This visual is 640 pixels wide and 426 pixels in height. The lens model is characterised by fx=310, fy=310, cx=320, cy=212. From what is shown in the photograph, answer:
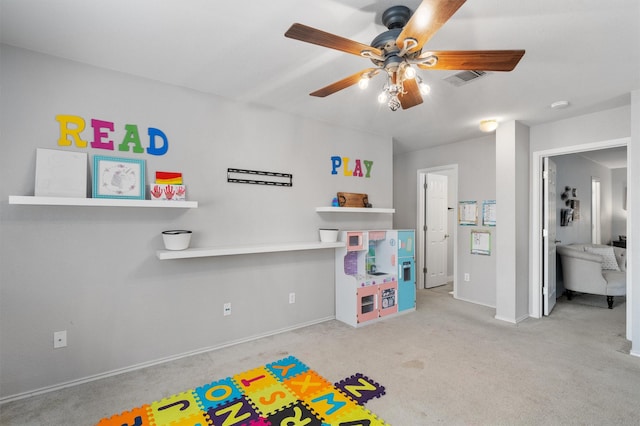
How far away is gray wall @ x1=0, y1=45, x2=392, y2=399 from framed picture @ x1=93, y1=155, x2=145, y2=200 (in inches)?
3.4

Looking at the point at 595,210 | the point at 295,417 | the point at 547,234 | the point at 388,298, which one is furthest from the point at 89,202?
the point at 595,210

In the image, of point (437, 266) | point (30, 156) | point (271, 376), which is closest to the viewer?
point (30, 156)

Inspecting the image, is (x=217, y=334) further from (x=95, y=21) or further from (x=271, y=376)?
(x=95, y=21)

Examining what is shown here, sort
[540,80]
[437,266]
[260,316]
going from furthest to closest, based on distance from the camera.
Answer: [437,266]
[260,316]
[540,80]

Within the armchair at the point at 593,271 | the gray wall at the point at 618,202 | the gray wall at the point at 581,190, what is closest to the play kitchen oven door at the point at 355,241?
the armchair at the point at 593,271

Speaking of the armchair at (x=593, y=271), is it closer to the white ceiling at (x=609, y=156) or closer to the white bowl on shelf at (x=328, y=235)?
the white ceiling at (x=609, y=156)

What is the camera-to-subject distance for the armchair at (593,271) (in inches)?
169

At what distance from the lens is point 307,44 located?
7.00 feet

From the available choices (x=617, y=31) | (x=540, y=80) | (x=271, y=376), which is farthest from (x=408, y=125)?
(x=271, y=376)

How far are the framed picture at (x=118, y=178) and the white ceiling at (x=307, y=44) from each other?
30.2 inches

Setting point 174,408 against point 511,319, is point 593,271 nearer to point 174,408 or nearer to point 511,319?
point 511,319

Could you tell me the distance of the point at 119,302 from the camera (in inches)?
102

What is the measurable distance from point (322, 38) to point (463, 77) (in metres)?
1.72

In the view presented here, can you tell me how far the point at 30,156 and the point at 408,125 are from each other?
379 centimetres
